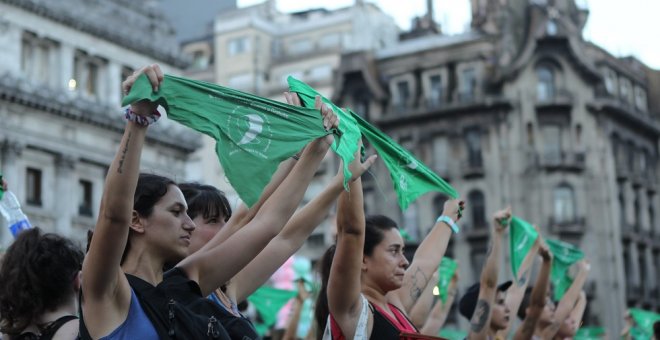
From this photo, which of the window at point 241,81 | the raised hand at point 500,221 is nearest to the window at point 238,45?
A: the window at point 241,81

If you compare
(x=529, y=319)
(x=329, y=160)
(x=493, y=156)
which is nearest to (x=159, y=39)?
(x=329, y=160)

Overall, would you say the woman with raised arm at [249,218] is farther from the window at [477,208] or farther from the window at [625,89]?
the window at [625,89]

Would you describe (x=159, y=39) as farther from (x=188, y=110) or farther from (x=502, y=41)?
(x=188, y=110)

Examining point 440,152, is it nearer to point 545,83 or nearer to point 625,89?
point 545,83

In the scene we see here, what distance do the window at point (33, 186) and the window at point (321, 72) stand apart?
2547 centimetres

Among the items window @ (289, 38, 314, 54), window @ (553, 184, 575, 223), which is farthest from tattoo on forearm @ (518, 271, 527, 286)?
window @ (289, 38, 314, 54)

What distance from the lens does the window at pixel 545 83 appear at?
60000 millimetres

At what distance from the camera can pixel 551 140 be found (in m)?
59.7

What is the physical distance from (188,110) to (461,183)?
5560 centimetres

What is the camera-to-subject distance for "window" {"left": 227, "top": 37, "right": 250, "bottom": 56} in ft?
231

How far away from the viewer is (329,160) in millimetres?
63875

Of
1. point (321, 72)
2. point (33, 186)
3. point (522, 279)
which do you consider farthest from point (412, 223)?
point (522, 279)

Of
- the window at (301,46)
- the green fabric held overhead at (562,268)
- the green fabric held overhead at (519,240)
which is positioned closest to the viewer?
the green fabric held overhead at (519,240)

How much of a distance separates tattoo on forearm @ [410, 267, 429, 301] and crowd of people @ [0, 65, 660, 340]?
27 centimetres
